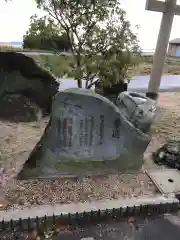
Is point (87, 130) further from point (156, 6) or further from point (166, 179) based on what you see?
point (156, 6)

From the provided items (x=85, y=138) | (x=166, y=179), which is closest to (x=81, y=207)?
(x=85, y=138)

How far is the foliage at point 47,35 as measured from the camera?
632 centimetres

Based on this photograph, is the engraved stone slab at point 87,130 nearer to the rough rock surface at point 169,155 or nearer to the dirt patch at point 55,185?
the dirt patch at point 55,185

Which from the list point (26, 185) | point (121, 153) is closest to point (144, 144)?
point (121, 153)

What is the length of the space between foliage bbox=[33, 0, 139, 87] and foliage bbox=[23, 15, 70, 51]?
0.16m

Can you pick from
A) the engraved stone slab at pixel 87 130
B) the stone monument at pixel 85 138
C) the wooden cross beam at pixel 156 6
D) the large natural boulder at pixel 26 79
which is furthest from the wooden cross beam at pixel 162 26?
the engraved stone slab at pixel 87 130

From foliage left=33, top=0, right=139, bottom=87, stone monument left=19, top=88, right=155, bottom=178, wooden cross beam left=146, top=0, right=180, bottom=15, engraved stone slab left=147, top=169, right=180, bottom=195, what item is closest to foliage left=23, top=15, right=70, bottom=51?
foliage left=33, top=0, right=139, bottom=87

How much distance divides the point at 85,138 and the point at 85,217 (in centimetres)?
107

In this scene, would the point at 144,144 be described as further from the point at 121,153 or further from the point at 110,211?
the point at 110,211

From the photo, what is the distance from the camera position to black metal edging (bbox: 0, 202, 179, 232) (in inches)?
119

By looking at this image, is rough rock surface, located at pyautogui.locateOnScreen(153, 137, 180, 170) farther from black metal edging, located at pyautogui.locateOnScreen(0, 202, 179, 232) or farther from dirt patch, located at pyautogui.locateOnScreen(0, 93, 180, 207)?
black metal edging, located at pyautogui.locateOnScreen(0, 202, 179, 232)

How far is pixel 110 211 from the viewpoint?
10.7 ft

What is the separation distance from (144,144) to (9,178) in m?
1.97

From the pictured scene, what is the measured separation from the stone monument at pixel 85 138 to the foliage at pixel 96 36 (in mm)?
2379
